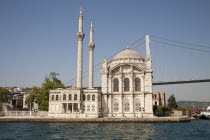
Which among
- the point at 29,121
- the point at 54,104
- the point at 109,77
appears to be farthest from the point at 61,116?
the point at 109,77

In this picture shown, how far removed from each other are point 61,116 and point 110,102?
11.2 metres

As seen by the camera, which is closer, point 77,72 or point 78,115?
point 78,115

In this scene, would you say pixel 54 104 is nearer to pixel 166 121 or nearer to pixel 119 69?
pixel 119 69

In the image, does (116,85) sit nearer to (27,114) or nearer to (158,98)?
(27,114)

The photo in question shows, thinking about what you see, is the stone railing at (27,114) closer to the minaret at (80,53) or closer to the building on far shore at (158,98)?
the minaret at (80,53)

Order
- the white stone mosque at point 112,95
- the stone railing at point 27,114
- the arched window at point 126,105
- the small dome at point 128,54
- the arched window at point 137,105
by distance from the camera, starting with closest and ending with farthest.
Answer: the white stone mosque at point 112,95 < the stone railing at point 27,114 < the arched window at point 137,105 < the arched window at point 126,105 < the small dome at point 128,54

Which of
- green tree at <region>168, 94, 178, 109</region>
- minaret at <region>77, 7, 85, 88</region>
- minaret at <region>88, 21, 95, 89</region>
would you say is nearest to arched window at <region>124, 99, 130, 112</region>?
minaret at <region>88, 21, 95, 89</region>

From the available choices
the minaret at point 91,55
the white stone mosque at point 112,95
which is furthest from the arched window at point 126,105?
the minaret at point 91,55

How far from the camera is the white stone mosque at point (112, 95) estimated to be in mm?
48562

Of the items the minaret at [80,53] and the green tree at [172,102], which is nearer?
the minaret at [80,53]

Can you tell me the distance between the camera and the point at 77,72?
165 ft

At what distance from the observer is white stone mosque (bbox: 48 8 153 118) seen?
159 feet

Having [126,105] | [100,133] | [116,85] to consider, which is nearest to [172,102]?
[126,105]

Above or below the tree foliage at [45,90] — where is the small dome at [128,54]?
above
